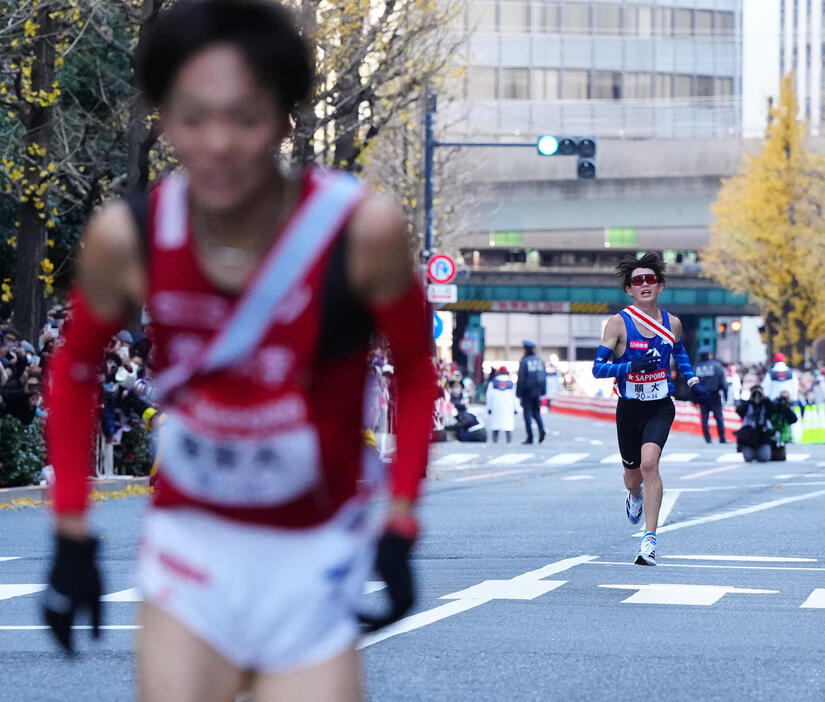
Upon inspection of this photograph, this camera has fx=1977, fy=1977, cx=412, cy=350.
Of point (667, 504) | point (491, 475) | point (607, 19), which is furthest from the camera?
point (607, 19)

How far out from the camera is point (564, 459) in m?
28.8

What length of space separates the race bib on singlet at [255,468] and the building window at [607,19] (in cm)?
8458

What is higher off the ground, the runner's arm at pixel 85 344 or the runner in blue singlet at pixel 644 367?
the runner's arm at pixel 85 344

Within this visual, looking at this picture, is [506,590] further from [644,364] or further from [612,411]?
[612,411]

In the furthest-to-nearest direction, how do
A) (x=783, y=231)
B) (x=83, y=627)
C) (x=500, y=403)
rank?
(x=783, y=231) → (x=500, y=403) → (x=83, y=627)

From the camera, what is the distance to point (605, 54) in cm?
8669

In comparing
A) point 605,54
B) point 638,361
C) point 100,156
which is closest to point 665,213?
point 605,54

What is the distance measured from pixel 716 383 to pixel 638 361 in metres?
21.2

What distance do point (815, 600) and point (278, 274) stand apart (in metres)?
7.14

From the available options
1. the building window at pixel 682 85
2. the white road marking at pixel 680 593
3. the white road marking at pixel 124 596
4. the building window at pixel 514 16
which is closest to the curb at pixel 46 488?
the white road marking at pixel 124 596

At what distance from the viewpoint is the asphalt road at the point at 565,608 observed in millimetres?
7043

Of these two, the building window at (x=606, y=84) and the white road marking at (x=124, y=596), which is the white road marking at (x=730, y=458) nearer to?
the white road marking at (x=124, y=596)

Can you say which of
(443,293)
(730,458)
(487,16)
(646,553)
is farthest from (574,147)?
(487,16)

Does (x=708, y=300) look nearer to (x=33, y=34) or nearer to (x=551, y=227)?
(x=551, y=227)
